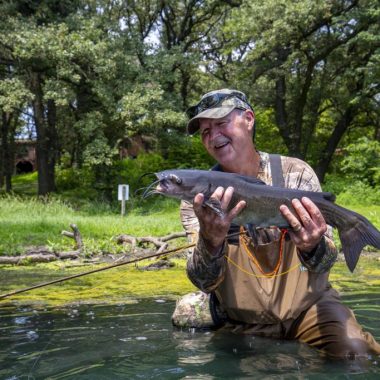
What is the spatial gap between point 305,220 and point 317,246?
0.38m

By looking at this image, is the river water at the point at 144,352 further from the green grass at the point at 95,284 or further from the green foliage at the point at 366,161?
the green foliage at the point at 366,161

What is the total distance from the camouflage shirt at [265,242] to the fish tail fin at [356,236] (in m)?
0.21

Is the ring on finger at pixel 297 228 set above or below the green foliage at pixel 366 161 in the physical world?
below

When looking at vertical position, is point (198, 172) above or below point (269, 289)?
above

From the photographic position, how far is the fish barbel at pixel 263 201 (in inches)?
128

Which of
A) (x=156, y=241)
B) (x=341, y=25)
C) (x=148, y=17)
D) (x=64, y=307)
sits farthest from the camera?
(x=148, y=17)

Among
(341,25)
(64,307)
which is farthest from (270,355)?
(341,25)

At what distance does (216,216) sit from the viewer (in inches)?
134

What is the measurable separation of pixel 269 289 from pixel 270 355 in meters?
0.55

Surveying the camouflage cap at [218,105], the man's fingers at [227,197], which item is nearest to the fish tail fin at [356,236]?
the man's fingers at [227,197]

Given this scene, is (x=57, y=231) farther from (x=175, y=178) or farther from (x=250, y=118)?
(x=175, y=178)

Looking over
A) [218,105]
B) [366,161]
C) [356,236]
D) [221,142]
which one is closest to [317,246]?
[356,236]

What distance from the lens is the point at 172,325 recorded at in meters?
5.47

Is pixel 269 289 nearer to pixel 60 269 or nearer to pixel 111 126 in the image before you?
pixel 60 269
